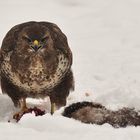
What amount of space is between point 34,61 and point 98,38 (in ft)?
10.6

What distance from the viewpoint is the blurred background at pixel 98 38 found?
8.56m

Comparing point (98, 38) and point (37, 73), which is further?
point (98, 38)

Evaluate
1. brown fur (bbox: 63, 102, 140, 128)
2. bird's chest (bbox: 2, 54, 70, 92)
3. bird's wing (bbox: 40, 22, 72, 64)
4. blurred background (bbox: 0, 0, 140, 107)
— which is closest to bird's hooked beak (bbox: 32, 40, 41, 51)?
bird's chest (bbox: 2, 54, 70, 92)

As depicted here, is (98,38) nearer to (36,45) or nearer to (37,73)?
(37,73)

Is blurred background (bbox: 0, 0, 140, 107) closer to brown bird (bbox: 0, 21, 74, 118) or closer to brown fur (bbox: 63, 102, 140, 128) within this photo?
brown fur (bbox: 63, 102, 140, 128)

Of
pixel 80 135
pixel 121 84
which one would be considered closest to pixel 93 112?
pixel 121 84

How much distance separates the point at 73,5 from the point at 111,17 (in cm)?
96

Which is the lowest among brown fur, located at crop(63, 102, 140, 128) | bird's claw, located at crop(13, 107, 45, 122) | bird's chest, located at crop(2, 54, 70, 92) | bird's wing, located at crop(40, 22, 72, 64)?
bird's claw, located at crop(13, 107, 45, 122)

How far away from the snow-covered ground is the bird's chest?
0.39m

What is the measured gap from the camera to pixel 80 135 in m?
5.48

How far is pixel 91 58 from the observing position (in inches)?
390

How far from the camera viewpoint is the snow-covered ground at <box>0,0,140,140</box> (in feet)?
18.3

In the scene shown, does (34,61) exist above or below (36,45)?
below

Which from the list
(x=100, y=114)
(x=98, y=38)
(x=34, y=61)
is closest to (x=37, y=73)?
(x=34, y=61)
